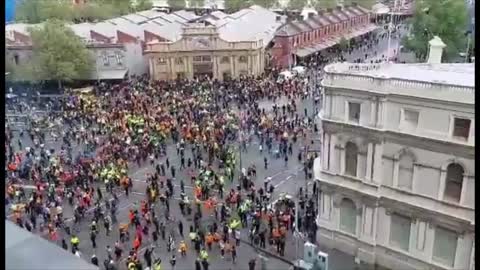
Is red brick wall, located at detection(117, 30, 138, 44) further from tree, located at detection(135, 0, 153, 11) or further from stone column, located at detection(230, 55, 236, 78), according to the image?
tree, located at detection(135, 0, 153, 11)

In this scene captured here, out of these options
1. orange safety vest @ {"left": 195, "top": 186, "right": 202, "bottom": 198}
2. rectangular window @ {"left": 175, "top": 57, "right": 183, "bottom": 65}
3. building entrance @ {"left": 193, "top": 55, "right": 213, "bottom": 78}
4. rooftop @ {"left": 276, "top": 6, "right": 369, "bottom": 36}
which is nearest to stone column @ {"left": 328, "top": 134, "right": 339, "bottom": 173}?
orange safety vest @ {"left": 195, "top": 186, "right": 202, "bottom": 198}

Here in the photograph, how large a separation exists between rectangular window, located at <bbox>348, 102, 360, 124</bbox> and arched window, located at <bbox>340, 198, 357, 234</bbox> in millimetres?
1982

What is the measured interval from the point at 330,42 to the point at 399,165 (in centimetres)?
2893

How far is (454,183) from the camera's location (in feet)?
38.9

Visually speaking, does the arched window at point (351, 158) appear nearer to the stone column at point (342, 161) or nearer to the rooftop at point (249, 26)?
the stone column at point (342, 161)

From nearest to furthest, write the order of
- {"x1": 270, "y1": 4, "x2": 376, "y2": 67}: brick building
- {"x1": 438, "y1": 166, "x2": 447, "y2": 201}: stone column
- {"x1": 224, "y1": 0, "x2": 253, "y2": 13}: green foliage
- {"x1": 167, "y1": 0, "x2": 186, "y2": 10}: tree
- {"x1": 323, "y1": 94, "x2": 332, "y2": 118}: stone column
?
{"x1": 438, "y1": 166, "x2": 447, "y2": 201}: stone column, {"x1": 323, "y1": 94, "x2": 332, "y2": 118}: stone column, {"x1": 270, "y1": 4, "x2": 376, "y2": 67}: brick building, {"x1": 224, "y1": 0, "x2": 253, "y2": 13}: green foliage, {"x1": 167, "y1": 0, "x2": 186, "y2": 10}: tree

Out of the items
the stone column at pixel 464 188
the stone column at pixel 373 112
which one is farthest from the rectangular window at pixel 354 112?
the stone column at pixel 464 188

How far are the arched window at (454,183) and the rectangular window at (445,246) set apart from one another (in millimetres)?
768

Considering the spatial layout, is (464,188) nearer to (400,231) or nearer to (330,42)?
(400,231)

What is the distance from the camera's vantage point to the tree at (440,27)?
3012 cm

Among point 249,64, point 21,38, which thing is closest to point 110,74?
point 21,38

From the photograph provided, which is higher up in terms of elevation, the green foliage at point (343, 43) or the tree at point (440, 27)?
the tree at point (440, 27)

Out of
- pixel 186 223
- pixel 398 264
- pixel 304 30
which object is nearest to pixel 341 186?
pixel 398 264

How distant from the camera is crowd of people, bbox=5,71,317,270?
583 inches
